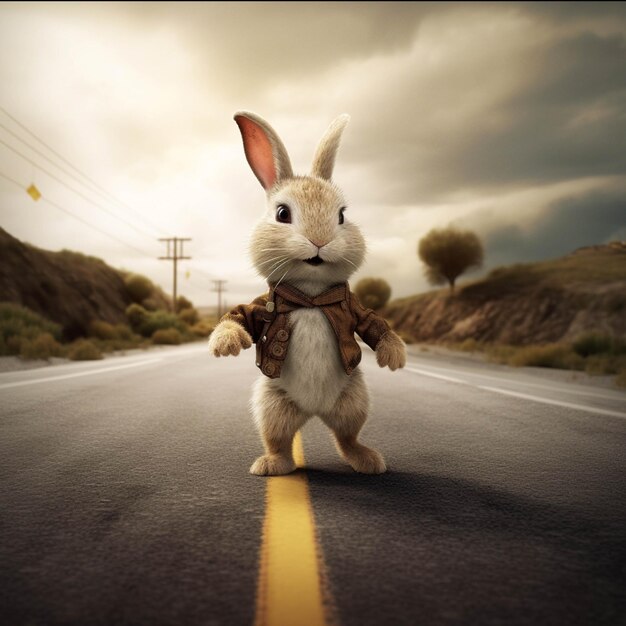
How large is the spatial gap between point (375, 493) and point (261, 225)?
171cm

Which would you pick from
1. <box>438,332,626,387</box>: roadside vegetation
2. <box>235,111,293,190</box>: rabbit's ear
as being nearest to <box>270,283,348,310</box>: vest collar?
<box>235,111,293,190</box>: rabbit's ear

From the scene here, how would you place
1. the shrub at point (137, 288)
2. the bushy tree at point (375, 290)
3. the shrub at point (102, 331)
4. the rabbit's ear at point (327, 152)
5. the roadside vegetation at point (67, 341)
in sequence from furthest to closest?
1. the bushy tree at point (375, 290)
2. the shrub at point (137, 288)
3. the shrub at point (102, 331)
4. the roadside vegetation at point (67, 341)
5. the rabbit's ear at point (327, 152)

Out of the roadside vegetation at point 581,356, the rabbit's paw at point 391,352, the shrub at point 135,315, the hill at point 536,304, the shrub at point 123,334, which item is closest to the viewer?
the rabbit's paw at point 391,352

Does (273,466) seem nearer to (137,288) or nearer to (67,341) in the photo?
(67,341)

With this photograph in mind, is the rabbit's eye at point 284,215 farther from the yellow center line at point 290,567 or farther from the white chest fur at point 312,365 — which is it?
the yellow center line at point 290,567

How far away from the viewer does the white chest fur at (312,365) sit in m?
3.03

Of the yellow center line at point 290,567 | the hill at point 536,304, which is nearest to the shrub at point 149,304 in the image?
the hill at point 536,304

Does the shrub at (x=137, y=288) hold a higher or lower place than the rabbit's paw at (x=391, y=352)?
higher

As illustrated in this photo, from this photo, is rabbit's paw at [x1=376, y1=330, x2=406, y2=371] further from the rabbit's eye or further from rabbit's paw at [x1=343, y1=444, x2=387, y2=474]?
the rabbit's eye

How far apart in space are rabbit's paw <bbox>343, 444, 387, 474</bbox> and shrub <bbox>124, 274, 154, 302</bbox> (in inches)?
1645

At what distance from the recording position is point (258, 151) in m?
3.49

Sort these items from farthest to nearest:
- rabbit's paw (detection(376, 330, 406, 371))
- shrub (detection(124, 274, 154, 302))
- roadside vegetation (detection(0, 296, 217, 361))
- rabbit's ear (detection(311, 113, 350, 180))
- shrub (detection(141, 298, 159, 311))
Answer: shrub (detection(141, 298, 159, 311)) → shrub (detection(124, 274, 154, 302)) → roadside vegetation (detection(0, 296, 217, 361)) → rabbit's ear (detection(311, 113, 350, 180)) → rabbit's paw (detection(376, 330, 406, 371))

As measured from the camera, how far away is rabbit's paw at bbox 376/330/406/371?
3.14 m

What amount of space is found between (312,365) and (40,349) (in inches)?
467
